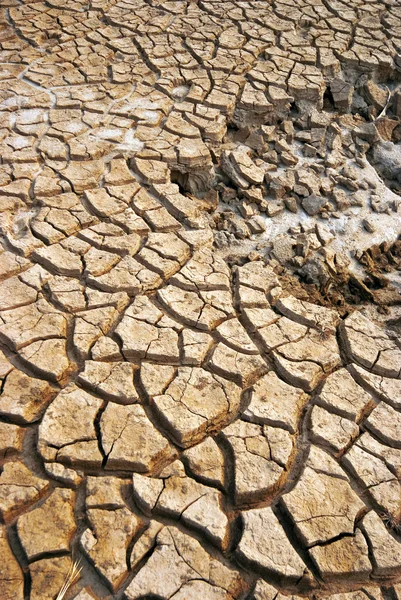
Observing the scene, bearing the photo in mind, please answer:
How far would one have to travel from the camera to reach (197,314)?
2602mm

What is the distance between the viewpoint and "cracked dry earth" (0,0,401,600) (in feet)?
5.99

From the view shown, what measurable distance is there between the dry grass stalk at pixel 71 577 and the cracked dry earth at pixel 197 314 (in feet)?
0.05

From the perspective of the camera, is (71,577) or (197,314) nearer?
(71,577)

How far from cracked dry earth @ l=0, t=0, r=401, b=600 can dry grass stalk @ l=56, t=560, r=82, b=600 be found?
0.05 ft

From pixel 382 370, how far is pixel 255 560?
3.60 feet

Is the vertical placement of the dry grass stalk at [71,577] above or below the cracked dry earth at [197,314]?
below

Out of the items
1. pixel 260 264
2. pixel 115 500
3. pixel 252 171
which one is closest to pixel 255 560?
pixel 115 500

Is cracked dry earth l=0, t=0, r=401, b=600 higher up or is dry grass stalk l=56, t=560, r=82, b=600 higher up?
cracked dry earth l=0, t=0, r=401, b=600

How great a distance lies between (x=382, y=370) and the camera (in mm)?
2496

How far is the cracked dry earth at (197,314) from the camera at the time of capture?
183 centimetres

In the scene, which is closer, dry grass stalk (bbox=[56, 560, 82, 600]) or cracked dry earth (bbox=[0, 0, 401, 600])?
dry grass stalk (bbox=[56, 560, 82, 600])

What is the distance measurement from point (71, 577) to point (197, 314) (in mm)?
1260

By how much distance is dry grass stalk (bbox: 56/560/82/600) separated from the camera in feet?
5.46

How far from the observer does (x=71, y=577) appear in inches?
66.7
